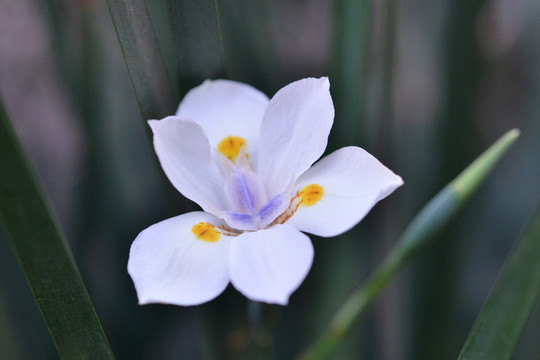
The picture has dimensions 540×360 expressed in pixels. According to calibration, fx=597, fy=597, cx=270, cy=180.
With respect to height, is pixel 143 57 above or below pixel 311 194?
above

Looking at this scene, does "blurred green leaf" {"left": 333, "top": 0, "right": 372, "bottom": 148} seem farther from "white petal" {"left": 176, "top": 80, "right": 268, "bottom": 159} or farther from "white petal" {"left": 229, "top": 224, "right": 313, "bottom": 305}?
"white petal" {"left": 229, "top": 224, "right": 313, "bottom": 305}

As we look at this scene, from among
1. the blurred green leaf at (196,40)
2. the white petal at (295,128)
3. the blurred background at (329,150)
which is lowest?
the blurred background at (329,150)

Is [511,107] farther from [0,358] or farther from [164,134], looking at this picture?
[0,358]

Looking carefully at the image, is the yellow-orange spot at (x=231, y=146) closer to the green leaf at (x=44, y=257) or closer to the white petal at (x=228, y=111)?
the white petal at (x=228, y=111)

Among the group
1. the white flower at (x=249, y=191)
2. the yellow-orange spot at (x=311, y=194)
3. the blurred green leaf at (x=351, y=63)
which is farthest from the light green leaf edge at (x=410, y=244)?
the blurred green leaf at (x=351, y=63)

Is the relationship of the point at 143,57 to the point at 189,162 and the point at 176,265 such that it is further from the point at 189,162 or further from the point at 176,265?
the point at 176,265

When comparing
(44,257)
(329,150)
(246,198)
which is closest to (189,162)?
(246,198)
